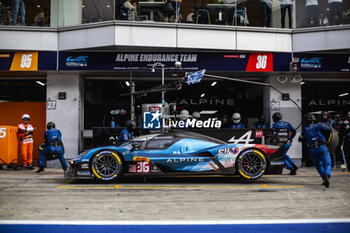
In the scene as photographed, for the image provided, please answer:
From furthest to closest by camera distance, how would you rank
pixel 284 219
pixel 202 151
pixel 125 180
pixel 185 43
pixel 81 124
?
1. pixel 81 124
2. pixel 185 43
3. pixel 125 180
4. pixel 202 151
5. pixel 284 219

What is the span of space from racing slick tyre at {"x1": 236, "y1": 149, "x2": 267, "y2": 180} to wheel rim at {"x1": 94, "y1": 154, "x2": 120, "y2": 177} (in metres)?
2.89

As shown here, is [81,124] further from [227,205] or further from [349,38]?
[349,38]

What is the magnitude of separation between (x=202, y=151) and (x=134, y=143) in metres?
1.62

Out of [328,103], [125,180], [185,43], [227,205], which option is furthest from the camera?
[328,103]

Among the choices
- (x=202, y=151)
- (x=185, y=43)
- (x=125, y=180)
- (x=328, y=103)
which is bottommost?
(x=125, y=180)

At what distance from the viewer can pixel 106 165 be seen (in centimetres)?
820

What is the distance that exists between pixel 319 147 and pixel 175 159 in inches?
129

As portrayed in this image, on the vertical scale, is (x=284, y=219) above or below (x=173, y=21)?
below

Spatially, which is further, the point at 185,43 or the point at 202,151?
the point at 185,43

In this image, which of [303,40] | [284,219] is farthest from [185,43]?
[284,219]

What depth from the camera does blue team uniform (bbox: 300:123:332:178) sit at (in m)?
7.77

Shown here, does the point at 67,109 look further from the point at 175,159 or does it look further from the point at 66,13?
the point at 175,159

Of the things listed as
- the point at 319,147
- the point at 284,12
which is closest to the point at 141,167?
the point at 319,147

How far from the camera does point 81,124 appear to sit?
13.9 m
